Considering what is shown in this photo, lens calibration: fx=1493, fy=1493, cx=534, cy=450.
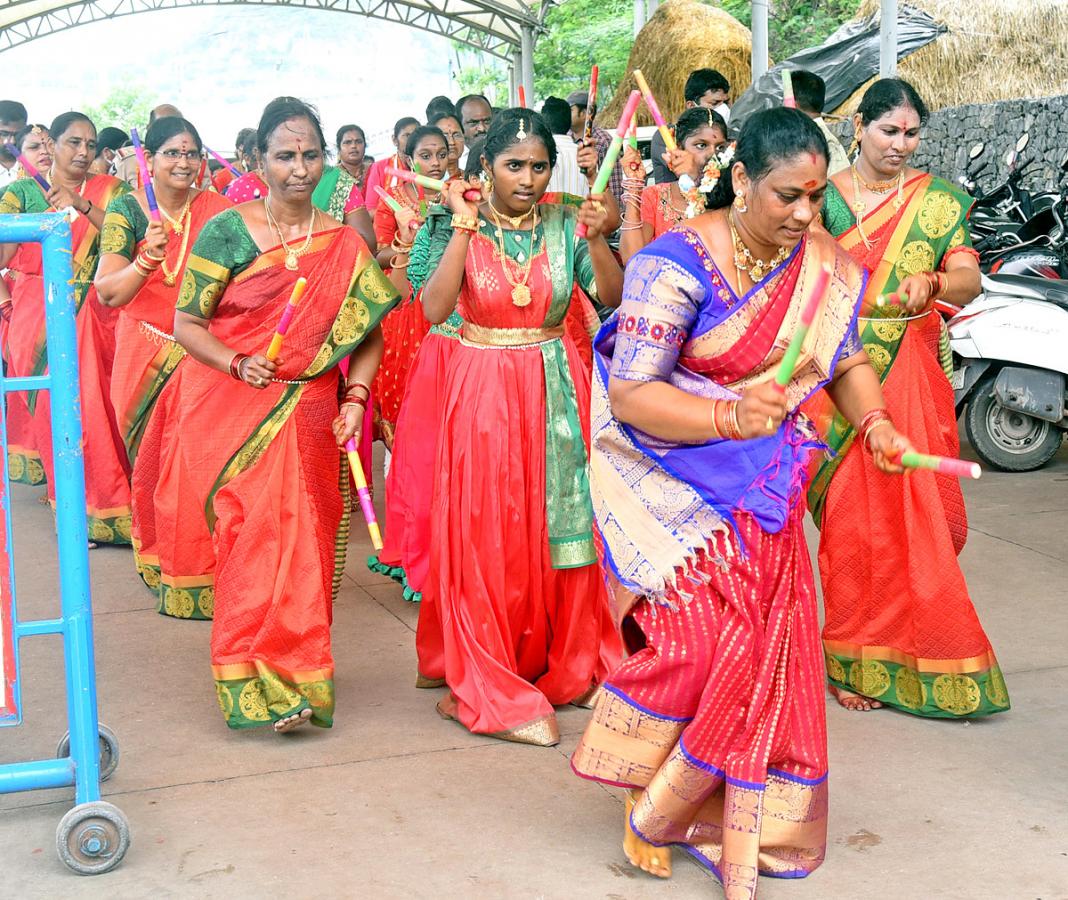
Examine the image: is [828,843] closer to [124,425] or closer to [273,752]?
[273,752]

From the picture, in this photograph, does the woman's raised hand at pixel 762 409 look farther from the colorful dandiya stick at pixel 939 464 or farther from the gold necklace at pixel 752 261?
the gold necklace at pixel 752 261

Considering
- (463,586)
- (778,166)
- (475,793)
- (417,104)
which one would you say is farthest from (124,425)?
(417,104)

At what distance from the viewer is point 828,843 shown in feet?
11.8

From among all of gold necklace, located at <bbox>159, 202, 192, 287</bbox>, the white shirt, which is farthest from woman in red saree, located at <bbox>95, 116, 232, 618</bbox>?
the white shirt

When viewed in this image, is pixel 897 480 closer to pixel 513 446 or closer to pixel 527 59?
pixel 513 446

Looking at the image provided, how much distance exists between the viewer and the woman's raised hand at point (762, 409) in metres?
2.83

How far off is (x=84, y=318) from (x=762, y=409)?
17.5ft

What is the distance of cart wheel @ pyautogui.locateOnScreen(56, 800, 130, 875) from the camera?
3426 millimetres

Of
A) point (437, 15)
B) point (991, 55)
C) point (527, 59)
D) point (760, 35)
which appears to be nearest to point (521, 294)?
point (760, 35)

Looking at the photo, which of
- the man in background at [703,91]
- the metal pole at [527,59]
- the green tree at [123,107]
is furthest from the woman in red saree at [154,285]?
the green tree at [123,107]

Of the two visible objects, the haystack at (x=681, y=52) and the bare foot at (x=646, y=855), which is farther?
the haystack at (x=681, y=52)

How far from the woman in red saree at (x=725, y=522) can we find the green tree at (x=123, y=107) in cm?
4933

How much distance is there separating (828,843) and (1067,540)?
11.3 feet

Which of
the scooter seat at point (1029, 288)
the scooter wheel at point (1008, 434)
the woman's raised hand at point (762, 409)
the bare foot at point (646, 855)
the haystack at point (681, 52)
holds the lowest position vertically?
the bare foot at point (646, 855)
